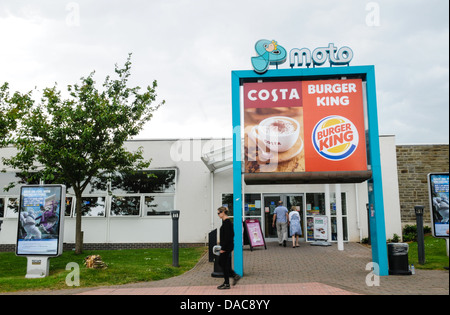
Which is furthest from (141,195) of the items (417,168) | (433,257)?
(417,168)

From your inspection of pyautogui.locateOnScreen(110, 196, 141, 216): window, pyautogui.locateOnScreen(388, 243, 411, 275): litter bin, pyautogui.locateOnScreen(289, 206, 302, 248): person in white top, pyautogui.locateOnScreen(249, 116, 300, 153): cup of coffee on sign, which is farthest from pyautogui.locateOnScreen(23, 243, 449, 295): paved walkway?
pyautogui.locateOnScreen(110, 196, 141, 216): window

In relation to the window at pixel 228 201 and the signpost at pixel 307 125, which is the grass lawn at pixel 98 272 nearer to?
the signpost at pixel 307 125

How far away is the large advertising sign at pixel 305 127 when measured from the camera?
31.2ft

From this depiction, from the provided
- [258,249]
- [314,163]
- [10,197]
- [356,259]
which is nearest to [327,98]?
[314,163]

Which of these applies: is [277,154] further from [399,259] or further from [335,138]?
[399,259]

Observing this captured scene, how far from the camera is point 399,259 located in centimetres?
896

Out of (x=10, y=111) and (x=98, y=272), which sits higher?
(x=10, y=111)

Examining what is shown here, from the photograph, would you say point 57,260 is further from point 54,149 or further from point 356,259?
point 356,259

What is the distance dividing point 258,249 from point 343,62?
25.4 feet

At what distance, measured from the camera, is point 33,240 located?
991cm

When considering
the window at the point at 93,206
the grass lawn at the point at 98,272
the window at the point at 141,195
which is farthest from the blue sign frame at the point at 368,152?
the window at the point at 93,206

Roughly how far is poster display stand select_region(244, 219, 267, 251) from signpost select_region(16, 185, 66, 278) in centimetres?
670

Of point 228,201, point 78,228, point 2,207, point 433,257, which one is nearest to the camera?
point 433,257

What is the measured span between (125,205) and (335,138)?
426 inches
